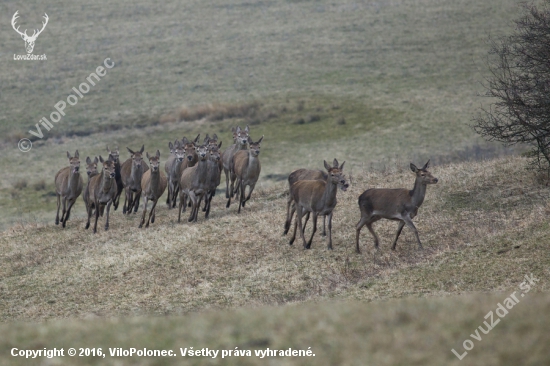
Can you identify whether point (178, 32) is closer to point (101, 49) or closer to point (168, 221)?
point (101, 49)

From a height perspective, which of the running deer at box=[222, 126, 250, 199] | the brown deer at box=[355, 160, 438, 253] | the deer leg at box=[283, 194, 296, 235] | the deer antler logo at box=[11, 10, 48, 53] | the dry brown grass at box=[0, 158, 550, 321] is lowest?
the dry brown grass at box=[0, 158, 550, 321]

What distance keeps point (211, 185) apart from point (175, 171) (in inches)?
83.6

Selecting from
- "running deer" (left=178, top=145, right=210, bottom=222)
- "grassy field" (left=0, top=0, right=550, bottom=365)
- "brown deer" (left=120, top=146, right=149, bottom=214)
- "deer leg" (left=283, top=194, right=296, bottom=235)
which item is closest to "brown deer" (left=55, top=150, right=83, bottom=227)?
"grassy field" (left=0, top=0, right=550, bottom=365)

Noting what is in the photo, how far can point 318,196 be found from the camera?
57.9 ft

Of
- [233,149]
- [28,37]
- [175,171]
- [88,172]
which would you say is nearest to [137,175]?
[175,171]

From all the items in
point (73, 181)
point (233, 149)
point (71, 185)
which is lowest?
point (71, 185)

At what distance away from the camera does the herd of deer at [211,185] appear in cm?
1678

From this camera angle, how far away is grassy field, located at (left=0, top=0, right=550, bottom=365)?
9.27 m

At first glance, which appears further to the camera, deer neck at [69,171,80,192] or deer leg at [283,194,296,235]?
deer neck at [69,171,80,192]

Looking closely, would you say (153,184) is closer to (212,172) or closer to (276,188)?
(212,172)

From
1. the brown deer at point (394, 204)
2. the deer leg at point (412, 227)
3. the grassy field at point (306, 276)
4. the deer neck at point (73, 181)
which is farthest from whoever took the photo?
the deer neck at point (73, 181)

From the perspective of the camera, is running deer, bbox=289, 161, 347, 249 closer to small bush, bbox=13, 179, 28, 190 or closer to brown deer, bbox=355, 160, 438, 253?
brown deer, bbox=355, 160, 438, 253

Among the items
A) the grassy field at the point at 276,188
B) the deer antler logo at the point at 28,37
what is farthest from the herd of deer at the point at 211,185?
the deer antler logo at the point at 28,37

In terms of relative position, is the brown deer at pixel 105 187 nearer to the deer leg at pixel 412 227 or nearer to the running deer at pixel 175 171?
the running deer at pixel 175 171
